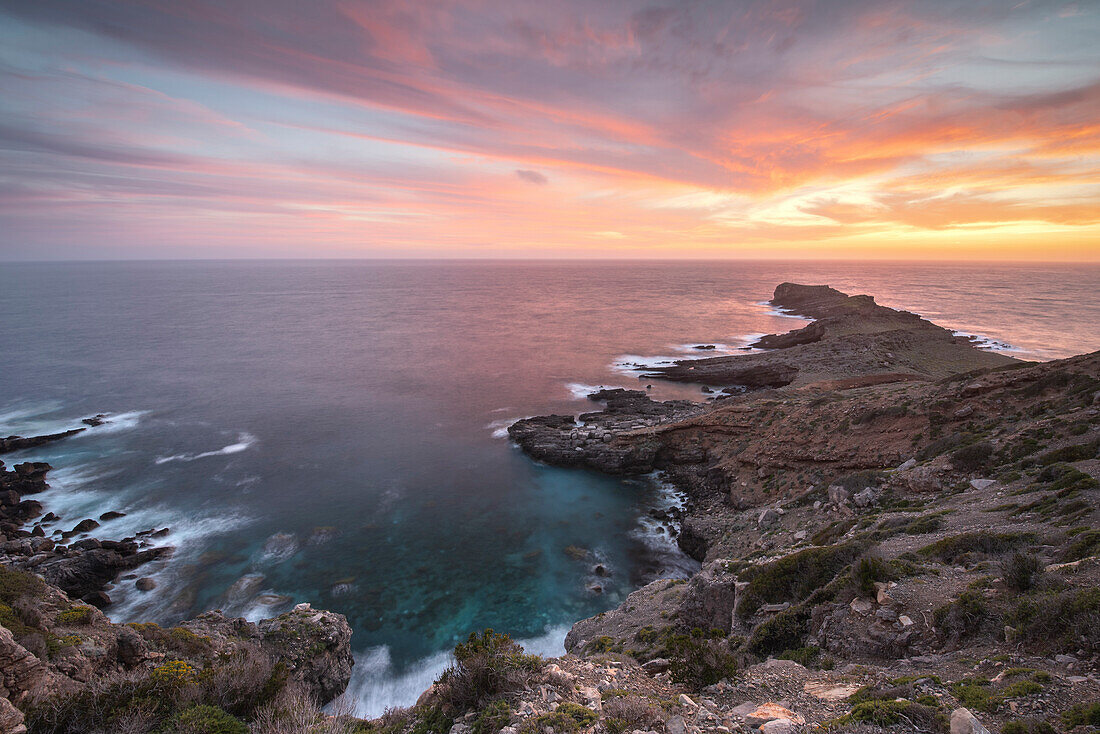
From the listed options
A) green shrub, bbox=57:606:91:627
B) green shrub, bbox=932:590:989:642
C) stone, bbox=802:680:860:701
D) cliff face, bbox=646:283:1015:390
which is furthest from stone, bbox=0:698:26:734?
→ cliff face, bbox=646:283:1015:390

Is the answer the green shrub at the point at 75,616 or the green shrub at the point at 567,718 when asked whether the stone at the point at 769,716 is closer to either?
the green shrub at the point at 567,718

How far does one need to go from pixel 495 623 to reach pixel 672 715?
14585 mm

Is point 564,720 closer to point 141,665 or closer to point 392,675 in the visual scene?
point 141,665

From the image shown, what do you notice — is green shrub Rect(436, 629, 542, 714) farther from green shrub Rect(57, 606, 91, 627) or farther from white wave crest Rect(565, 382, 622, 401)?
white wave crest Rect(565, 382, 622, 401)

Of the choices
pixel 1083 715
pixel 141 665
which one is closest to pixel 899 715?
pixel 1083 715

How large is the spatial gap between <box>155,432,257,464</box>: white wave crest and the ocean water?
0.19 meters

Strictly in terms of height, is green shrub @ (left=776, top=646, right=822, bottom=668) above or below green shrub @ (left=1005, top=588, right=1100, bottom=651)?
below

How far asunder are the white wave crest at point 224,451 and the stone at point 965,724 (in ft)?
137

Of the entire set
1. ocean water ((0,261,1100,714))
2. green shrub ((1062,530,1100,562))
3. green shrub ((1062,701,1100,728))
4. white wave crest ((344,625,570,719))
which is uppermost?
green shrub ((1062,530,1100,562))

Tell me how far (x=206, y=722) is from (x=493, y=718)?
468cm

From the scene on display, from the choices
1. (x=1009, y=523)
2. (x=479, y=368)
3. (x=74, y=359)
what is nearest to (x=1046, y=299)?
(x=479, y=368)

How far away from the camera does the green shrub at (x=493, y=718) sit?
789cm

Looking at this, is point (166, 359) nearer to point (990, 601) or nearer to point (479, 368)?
point (479, 368)

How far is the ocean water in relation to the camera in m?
21.6
